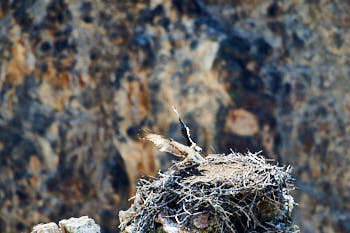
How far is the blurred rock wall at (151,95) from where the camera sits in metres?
8.61

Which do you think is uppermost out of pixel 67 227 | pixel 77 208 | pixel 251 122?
pixel 251 122

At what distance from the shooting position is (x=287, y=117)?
28.7ft

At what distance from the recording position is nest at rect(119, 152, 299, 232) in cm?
371

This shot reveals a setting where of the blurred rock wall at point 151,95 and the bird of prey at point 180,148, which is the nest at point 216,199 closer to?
the bird of prey at point 180,148

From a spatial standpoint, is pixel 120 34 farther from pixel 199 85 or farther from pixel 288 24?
pixel 288 24

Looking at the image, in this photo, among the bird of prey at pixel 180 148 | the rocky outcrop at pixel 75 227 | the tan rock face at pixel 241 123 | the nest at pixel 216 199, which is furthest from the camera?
the tan rock face at pixel 241 123

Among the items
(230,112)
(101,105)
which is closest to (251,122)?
(230,112)

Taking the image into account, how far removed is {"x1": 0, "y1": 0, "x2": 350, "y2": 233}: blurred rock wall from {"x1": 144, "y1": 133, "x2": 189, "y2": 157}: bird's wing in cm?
427

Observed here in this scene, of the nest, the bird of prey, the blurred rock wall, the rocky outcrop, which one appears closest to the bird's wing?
the bird of prey

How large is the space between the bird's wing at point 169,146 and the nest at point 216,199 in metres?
0.12

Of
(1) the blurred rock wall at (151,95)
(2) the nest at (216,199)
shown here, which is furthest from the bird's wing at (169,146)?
(1) the blurred rock wall at (151,95)

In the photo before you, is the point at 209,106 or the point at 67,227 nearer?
the point at 67,227

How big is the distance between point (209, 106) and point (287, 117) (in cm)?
115

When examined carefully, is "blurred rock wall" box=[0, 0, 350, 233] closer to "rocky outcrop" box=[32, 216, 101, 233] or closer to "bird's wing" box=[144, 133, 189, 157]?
"rocky outcrop" box=[32, 216, 101, 233]
